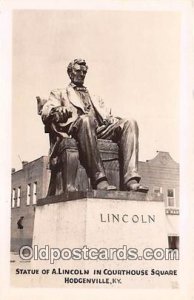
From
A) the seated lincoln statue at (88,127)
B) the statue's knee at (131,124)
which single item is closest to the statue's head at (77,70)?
the seated lincoln statue at (88,127)

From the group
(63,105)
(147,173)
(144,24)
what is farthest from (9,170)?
(144,24)

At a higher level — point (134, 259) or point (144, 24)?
point (144, 24)

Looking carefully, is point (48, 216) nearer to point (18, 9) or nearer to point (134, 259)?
point (134, 259)

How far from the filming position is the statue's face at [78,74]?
89 centimetres

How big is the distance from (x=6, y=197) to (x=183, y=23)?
466 millimetres

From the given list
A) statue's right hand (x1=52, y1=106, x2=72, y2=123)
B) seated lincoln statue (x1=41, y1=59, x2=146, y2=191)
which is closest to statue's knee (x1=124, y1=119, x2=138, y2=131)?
seated lincoln statue (x1=41, y1=59, x2=146, y2=191)

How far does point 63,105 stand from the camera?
887mm

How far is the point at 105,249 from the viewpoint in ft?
2.83

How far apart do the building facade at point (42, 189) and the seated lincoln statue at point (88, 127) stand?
0.03 meters

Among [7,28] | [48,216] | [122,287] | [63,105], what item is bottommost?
[122,287]

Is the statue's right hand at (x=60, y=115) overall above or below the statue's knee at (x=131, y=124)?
above

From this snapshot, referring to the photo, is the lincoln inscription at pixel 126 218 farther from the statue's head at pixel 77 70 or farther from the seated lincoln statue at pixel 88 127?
the statue's head at pixel 77 70

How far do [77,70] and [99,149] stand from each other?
16 centimetres

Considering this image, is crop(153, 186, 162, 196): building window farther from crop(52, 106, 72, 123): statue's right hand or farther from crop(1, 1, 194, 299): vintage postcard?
crop(52, 106, 72, 123): statue's right hand
